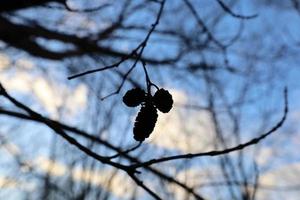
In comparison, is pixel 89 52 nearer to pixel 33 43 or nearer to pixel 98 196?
pixel 33 43

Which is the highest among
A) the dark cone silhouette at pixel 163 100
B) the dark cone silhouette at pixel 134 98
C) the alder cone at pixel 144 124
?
the dark cone silhouette at pixel 163 100

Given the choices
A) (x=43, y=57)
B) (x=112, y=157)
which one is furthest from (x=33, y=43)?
(x=112, y=157)

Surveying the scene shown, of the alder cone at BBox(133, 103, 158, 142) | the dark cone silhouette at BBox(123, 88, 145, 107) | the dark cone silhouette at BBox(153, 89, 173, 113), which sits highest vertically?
the dark cone silhouette at BBox(153, 89, 173, 113)

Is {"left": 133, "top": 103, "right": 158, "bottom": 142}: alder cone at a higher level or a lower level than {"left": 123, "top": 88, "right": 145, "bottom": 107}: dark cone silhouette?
lower

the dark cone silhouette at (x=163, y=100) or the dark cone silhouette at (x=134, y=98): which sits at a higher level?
the dark cone silhouette at (x=163, y=100)
